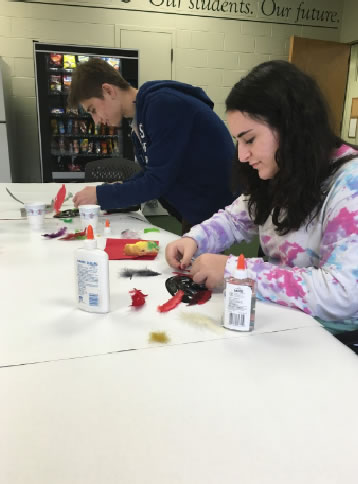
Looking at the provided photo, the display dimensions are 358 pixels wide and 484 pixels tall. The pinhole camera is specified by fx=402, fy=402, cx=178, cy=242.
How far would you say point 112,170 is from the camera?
9.85 feet

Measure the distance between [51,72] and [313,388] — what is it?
13.9ft

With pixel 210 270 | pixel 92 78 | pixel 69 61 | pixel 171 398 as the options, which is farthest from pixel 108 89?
pixel 69 61

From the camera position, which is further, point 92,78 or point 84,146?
point 84,146

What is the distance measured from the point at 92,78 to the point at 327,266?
146cm

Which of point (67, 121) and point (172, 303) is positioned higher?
point (67, 121)

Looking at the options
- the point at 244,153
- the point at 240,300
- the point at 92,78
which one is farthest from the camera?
the point at 92,78

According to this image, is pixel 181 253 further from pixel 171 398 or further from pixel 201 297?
pixel 171 398

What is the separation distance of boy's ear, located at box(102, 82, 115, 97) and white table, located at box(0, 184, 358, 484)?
4.10 ft

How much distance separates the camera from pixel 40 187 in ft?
8.91

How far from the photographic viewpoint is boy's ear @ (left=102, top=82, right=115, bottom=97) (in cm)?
187

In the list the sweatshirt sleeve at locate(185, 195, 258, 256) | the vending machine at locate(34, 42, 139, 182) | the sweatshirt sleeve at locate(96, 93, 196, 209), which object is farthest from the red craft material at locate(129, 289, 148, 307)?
the vending machine at locate(34, 42, 139, 182)

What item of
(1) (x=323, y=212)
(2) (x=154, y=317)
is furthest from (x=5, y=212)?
(1) (x=323, y=212)

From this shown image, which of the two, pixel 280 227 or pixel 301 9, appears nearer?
pixel 280 227

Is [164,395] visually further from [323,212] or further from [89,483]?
[323,212]
